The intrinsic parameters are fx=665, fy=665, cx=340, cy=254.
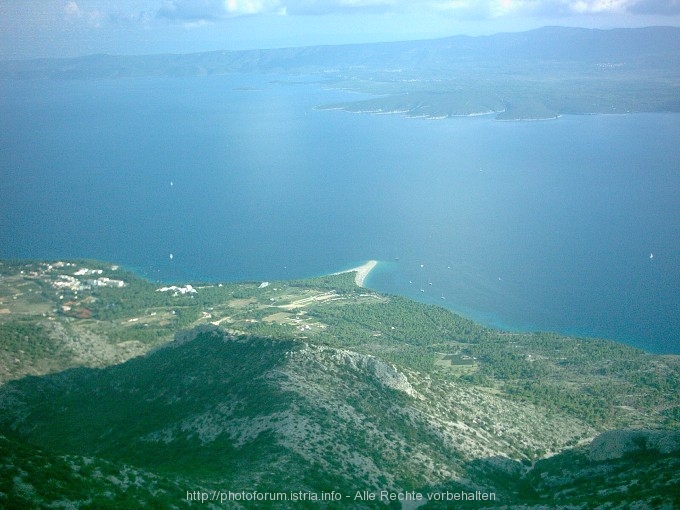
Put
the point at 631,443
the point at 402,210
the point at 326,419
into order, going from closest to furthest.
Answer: the point at 631,443
the point at 326,419
the point at 402,210

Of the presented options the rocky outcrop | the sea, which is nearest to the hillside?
the rocky outcrop

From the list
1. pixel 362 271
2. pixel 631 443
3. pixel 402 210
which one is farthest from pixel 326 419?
pixel 402 210

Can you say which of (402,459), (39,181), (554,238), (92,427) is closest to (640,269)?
(554,238)

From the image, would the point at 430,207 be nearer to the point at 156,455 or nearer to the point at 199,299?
the point at 199,299

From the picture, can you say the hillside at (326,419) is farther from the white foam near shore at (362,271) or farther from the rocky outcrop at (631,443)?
the white foam near shore at (362,271)

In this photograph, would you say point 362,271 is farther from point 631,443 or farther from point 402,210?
point 631,443

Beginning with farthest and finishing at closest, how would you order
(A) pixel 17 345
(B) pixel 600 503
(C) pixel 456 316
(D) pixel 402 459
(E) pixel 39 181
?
1. (E) pixel 39 181
2. (C) pixel 456 316
3. (A) pixel 17 345
4. (D) pixel 402 459
5. (B) pixel 600 503
